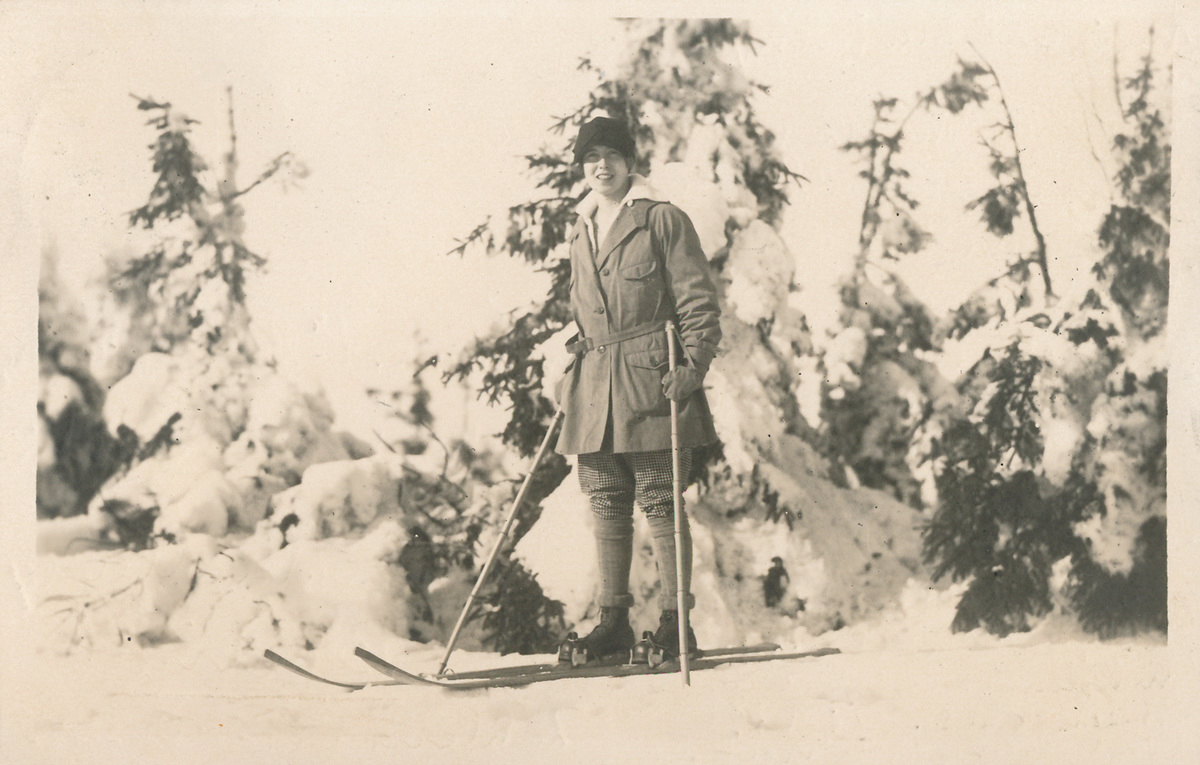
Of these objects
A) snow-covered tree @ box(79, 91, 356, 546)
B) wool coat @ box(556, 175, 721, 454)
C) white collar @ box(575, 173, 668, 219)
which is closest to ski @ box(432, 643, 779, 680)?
wool coat @ box(556, 175, 721, 454)

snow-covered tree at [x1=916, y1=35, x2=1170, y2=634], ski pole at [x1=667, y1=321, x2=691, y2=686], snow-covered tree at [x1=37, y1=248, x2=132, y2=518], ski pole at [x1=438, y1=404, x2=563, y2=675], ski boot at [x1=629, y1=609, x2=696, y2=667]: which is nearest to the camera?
ski pole at [x1=667, y1=321, x2=691, y2=686]

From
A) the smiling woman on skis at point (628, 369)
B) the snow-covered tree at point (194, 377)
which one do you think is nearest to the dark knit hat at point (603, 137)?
the smiling woman on skis at point (628, 369)

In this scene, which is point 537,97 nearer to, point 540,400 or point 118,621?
point 540,400

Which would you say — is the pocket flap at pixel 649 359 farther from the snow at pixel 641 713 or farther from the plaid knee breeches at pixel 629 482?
the snow at pixel 641 713

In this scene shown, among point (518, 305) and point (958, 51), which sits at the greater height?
point (958, 51)

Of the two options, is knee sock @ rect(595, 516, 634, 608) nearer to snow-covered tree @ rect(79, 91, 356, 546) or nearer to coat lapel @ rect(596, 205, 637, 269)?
coat lapel @ rect(596, 205, 637, 269)

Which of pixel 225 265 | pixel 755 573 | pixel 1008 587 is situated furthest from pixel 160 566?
pixel 1008 587
